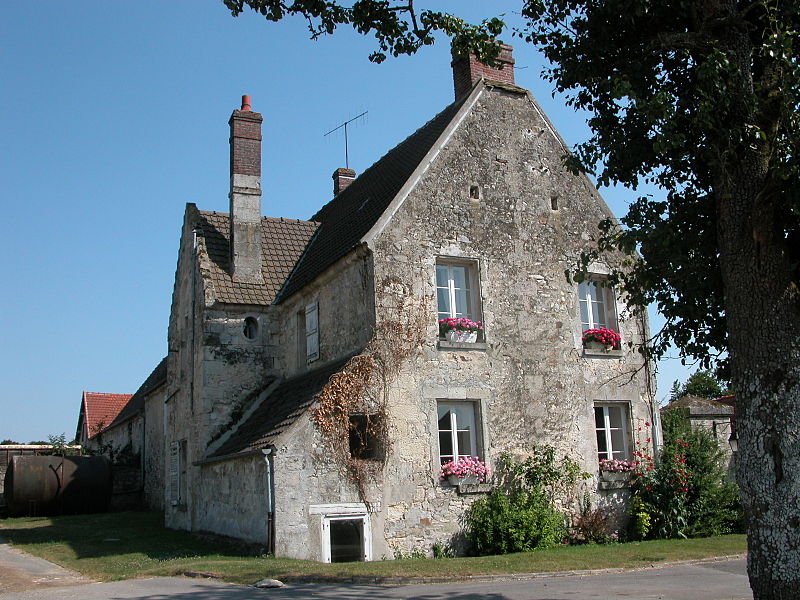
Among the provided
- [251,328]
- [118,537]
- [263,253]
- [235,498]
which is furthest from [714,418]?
[118,537]

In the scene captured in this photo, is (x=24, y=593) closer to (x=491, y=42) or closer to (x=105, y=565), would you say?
(x=105, y=565)

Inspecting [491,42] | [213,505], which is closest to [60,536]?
[213,505]

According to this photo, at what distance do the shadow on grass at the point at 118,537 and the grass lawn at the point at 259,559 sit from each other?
0.08ft

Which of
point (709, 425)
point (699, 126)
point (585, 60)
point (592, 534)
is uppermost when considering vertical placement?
point (585, 60)

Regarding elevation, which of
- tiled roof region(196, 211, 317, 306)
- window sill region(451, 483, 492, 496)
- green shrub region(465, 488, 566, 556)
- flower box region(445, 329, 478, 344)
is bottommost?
green shrub region(465, 488, 566, 556)

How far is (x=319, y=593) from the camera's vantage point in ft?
34.1

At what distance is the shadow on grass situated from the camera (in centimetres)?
1563

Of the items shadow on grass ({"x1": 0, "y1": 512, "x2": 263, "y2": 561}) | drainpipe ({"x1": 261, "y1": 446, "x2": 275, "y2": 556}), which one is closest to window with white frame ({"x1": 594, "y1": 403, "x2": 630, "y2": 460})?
drainpipe ({"x1": 261, "y1": 446, "x2": 275, "y2": 556})

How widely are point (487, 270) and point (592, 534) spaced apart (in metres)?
5.69

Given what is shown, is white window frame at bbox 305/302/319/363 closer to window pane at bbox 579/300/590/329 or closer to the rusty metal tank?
window pane at bbox 579/300/590/329

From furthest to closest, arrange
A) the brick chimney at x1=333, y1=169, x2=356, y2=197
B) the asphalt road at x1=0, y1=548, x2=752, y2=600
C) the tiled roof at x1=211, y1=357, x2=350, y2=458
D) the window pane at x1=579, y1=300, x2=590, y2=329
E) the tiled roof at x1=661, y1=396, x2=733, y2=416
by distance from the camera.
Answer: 1. the brick chimney at x1=333, y1=169, x2=356, y2=197
2. the tiled roof at x1=661, y1=396, x2=733, y2=416
3. the window pane at x1=579, y1=300, x2=590, y2=329
4. the tiled roof at x1=211, y1=357, x2=350, y2=458
5. the asphalt road at x1=0, y1=548, x2=752, y2=600

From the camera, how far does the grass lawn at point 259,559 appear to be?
1188cm

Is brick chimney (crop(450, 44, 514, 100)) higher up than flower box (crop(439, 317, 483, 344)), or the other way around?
brick chimney (crop(450, 44, 514, 100))

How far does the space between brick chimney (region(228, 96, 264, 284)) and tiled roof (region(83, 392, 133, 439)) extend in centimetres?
3001
